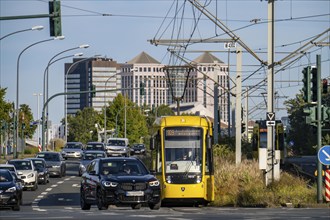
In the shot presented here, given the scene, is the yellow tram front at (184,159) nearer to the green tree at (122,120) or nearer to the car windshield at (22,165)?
the car windshield at (22,165)

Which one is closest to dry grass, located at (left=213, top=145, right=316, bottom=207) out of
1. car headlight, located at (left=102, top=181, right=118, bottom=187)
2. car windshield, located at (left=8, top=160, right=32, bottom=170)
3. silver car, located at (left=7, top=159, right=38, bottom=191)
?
car headlight, located at (left=102, top=181, right=118, bottom=187)

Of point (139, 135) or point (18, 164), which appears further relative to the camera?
point (139, 135)

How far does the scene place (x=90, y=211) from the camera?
31.2m

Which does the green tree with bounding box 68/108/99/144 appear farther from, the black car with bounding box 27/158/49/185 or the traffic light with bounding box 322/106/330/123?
the traffic light with bounding box 322/106/330/123

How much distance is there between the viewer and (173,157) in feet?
115

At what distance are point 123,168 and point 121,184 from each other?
1.24 metres

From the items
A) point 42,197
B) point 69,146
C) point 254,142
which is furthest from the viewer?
point 69,146

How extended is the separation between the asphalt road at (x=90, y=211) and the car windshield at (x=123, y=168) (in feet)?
3.87

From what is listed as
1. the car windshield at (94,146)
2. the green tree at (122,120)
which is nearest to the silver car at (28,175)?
the car windshield at (94,146)

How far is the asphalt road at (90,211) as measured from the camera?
26.8 metres

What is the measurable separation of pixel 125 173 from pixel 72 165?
49.5 meters

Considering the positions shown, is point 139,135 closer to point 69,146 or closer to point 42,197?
point 69,146

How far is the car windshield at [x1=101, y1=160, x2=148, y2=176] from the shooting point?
30.9 meters

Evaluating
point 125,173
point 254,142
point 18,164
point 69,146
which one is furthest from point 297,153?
point 125,173
